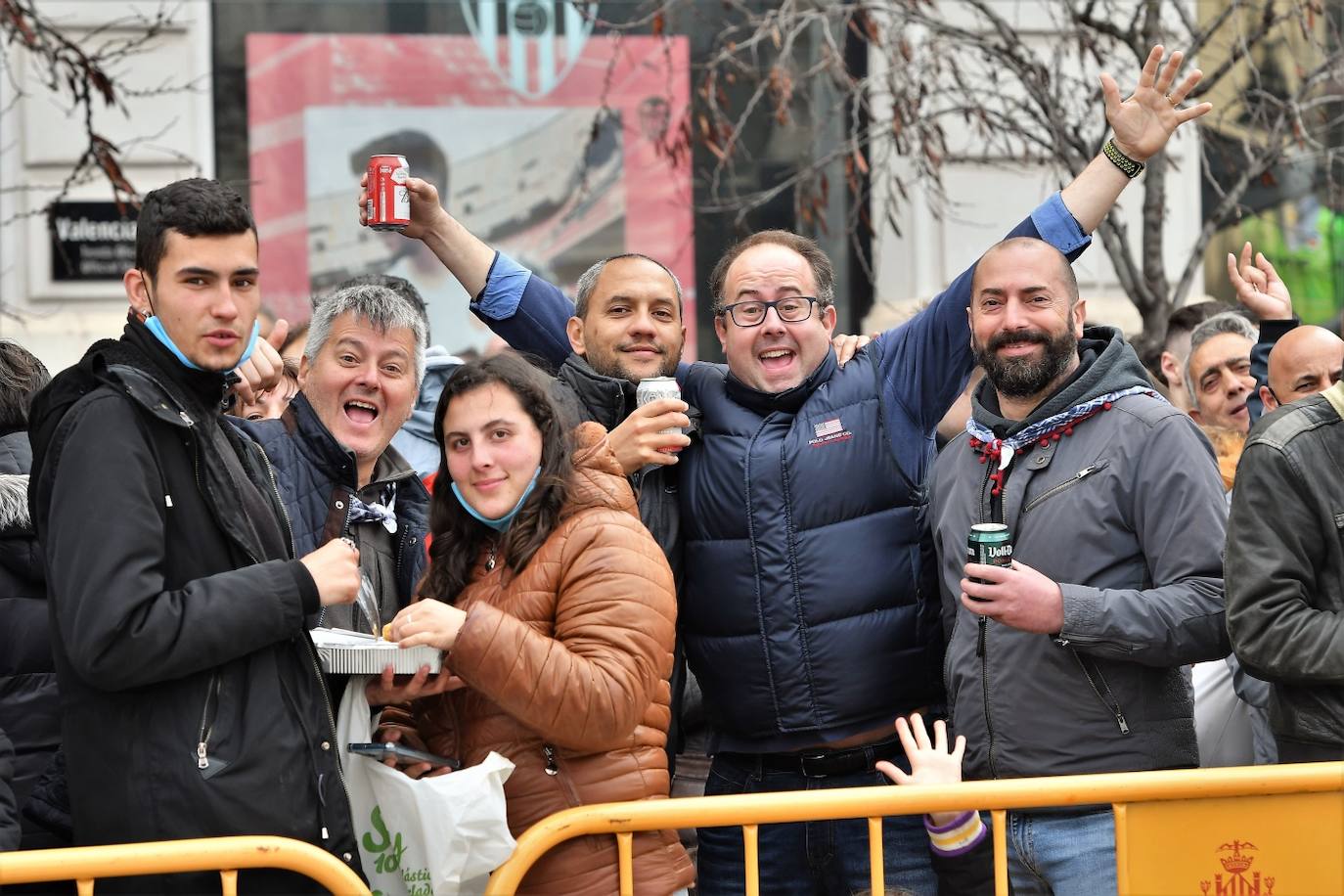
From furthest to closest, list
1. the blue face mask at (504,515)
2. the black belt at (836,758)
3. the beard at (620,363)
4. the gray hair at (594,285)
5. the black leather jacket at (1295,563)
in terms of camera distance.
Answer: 1. the gray hair at (594,285)
2. the beard at (620,363)
3. the black belt at (836,758)
4. the black leather jacket at (1295,563)
5. the blue face mask at (504,515)

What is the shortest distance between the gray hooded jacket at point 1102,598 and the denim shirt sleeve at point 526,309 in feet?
4.76

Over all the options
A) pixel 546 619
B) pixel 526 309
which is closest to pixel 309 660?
pixel 546 619

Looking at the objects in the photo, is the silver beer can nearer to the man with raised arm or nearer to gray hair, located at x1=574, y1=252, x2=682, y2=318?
the man with raised arm

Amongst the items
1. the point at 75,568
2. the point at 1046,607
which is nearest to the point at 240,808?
the point at 75,568

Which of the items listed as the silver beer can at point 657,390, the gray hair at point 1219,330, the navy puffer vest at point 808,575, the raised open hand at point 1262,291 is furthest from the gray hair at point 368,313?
the gray hair at point 1219,330

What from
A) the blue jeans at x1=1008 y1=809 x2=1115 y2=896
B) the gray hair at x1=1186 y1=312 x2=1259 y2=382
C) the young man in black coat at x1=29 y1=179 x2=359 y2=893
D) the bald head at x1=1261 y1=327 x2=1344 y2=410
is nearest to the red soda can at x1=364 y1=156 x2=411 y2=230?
the young man in black coat at x1=29 y1=179 x2=359 y2=893

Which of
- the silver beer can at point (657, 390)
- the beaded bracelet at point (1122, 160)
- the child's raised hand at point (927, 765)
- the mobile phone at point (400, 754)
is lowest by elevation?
the child's raised hand at point (927, 765)

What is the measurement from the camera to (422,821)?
10.2 ft

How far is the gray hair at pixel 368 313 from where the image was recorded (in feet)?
13.4

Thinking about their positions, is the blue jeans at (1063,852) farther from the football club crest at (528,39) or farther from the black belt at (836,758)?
the football club crest at (528,39)

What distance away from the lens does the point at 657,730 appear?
3.33 metres

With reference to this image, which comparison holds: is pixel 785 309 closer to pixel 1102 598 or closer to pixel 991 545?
pixel 991 545

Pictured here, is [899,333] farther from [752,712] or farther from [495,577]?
[495,577]

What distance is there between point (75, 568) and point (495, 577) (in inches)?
34.3
